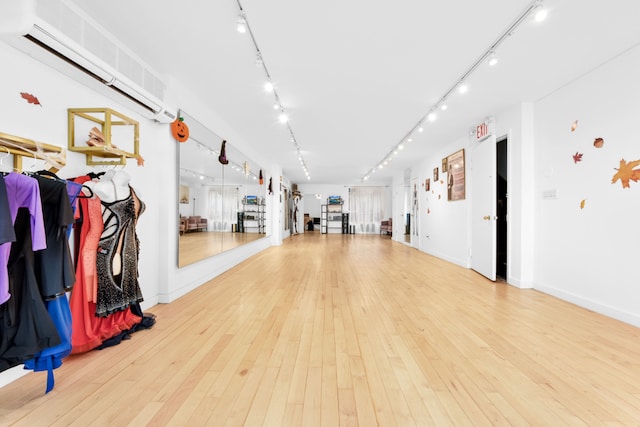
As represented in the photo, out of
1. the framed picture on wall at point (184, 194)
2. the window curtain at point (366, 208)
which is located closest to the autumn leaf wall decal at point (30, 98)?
the framed picture on wall at point (184, 194)

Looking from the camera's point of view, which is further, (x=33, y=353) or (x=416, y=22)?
(x=416, y=22)

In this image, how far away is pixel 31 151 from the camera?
166cm

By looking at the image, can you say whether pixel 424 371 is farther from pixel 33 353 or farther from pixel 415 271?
pixel 415 271

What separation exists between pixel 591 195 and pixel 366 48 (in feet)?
9.73

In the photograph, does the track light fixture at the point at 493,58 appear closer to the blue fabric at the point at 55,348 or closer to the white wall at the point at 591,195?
the white wall at the point at 591,195

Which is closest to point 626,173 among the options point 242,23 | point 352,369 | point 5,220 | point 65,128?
point 352,369

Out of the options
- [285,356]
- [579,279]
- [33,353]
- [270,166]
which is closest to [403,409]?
[285,356]

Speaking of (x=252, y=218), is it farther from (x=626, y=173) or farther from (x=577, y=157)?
(x=626, y=173)

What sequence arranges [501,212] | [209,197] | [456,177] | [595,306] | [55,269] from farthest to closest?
[456,177] → [501,212] → [209,197] → [595,306] → [55,269]

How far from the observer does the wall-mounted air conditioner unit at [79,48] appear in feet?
5.12

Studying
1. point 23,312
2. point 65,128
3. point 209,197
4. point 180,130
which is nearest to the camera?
point 23,312

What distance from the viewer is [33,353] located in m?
1.40

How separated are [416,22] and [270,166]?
672 centimetres

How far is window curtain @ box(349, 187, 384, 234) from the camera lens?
45.1 feet
